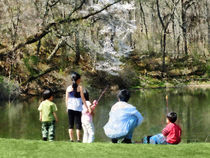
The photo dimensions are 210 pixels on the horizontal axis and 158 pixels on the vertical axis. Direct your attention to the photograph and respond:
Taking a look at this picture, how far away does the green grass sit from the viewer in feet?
19.9

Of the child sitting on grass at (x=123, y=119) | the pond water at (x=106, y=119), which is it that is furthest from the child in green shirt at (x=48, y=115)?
the pond water at (x=106, y=119)

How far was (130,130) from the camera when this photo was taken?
→ 7.30 metres

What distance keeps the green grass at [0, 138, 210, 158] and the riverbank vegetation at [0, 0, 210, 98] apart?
1580 cm

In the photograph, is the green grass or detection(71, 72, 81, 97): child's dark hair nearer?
the green grass

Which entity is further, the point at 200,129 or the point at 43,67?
the point at 43,67

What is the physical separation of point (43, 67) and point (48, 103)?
21.1 meters

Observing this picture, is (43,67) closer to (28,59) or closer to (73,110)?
(28,59)

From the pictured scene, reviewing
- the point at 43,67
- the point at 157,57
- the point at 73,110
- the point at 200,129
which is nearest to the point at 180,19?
the point at 157,57

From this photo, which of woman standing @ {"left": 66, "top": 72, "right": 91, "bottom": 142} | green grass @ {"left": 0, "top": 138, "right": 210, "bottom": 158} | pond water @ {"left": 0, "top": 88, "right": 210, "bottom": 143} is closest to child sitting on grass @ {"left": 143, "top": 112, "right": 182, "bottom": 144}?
green grass @ {"left": 0, "top": 138, "right": 210, "bottom": 158}

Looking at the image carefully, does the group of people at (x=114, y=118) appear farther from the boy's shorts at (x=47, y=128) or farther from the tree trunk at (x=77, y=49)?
the tree trunk at (x=77, y=49)

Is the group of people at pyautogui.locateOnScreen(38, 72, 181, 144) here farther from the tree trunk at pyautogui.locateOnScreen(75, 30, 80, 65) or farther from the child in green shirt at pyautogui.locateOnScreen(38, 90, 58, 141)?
the tree trunk at pyautogui.locateOnScreen(75, 30, 80, 65)

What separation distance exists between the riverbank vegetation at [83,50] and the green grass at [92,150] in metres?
15.8

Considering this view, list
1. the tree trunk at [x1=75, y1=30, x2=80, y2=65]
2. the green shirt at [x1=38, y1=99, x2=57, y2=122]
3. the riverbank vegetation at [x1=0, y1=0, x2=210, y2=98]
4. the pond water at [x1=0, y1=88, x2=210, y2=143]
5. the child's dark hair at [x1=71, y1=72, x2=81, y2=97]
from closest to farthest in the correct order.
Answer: the child's dark hair at [x1=71, y1=72, x2=81, y2=97] → the green shirt at [x1=38, y1=99, x2=57, y2=122] → the pond water at [x1=0, y1=88, x2=210, y2=143] → the riverbank vegetation at [x1=0, y1=0, x2=210, y2=98] → the tree trunk at [x1=75, y1=30, x2=80, y2=65]

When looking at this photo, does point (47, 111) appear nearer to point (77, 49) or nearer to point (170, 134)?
point (170, 134)
